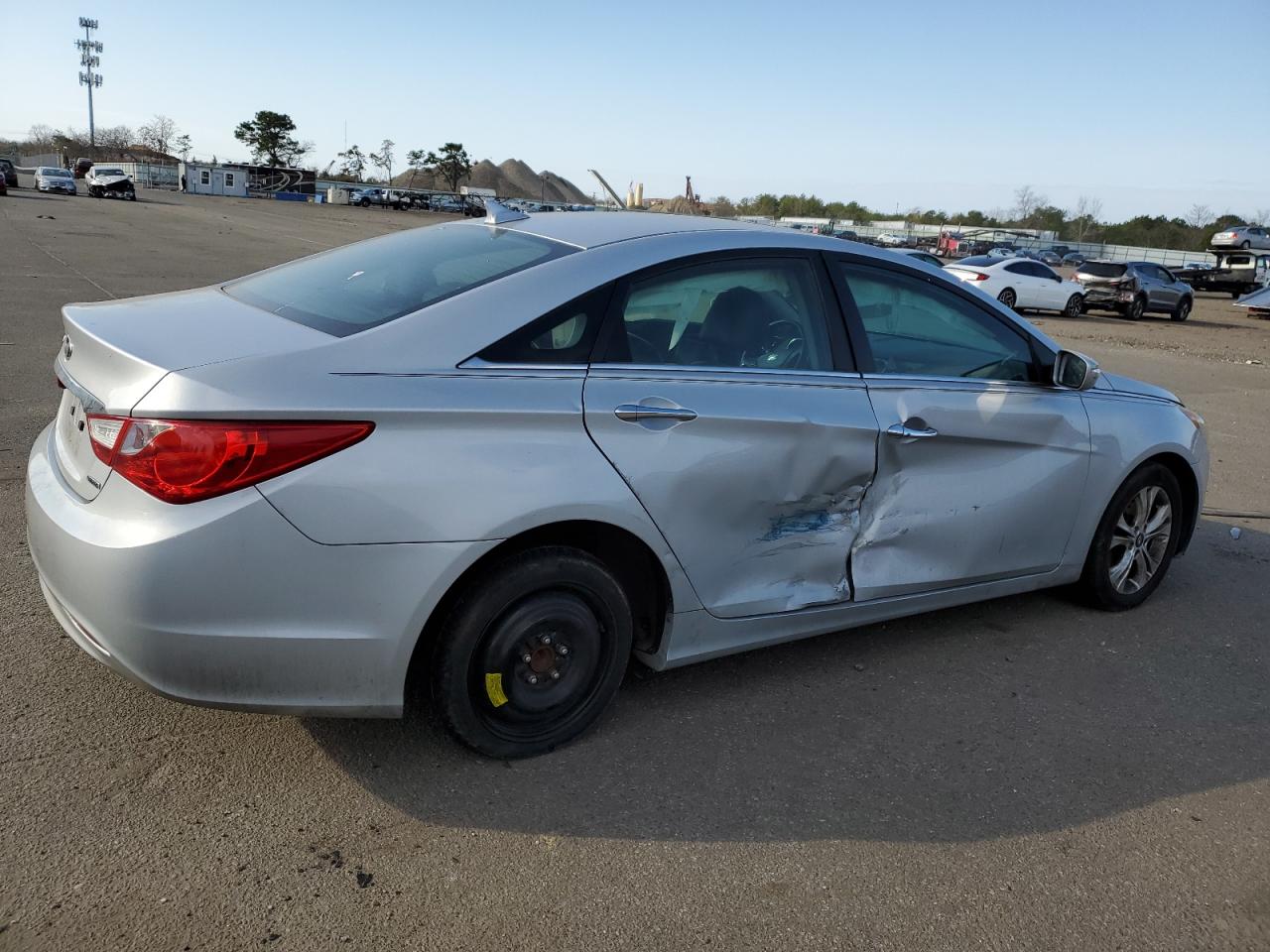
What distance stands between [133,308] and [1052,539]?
3660mm

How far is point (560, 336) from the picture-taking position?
3064mm

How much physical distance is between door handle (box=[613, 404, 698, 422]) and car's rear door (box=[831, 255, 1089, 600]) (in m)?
0.86

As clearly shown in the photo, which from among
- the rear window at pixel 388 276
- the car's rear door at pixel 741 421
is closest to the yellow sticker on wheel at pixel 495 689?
the car's rear door at pixel 741 421

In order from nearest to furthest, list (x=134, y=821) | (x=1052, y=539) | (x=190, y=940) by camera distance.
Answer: (x=190, y=940) < (x=134, y=821) < (x=1052, y=539)

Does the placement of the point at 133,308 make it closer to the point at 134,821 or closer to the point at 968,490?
the point at 134,821

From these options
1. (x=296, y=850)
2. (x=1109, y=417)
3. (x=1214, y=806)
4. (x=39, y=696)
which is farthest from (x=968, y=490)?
(x=39, y=696)

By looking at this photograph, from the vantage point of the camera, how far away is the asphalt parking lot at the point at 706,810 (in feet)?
8.18

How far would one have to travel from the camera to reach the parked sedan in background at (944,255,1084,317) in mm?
23797

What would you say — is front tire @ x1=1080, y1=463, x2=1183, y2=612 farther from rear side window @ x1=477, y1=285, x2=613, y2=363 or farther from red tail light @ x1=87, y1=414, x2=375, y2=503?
red tail light @ x1=87, y1=414, x2=375, y2=503

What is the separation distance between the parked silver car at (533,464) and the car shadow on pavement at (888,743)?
230 millimetres

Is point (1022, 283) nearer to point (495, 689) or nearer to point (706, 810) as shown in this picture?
point (706, 810)

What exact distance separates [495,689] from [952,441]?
1.98 meters

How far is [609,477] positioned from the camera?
3.01m

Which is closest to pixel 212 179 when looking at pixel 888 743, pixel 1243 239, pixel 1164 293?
pixel 1243 239
